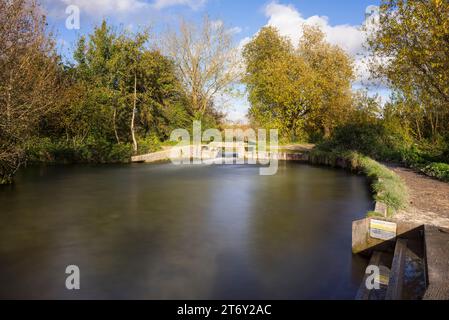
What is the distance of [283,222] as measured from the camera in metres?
7.97

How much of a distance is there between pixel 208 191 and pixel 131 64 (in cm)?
1219

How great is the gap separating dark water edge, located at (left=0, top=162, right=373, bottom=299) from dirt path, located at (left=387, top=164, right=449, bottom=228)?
1.24m

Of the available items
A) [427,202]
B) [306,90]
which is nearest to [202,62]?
[306,90]

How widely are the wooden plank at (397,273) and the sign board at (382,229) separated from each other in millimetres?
153

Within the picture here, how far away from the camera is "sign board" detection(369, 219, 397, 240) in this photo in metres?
5.38

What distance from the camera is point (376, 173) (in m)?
11.9

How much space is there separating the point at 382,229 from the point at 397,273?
1144 mm

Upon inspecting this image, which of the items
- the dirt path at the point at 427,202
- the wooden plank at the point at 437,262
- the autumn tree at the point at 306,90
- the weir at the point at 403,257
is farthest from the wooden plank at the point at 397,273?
the autumn tree at the point at 306,90

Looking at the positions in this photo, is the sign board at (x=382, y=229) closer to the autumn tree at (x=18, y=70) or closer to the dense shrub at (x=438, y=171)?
the dense shrub at (x=438, y=171)

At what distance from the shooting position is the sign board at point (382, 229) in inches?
212

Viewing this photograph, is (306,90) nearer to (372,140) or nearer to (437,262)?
(372,140)

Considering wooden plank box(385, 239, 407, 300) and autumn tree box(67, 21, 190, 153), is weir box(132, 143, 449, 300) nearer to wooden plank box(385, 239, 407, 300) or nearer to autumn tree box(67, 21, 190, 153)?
wooden plank box(385, 239, 407, 300)

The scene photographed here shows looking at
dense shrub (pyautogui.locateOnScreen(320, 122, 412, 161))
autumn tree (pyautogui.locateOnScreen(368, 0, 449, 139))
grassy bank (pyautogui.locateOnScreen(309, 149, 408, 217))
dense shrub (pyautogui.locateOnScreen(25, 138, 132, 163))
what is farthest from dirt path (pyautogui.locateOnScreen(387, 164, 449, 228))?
dense shrub (pyautogui.locateOnScreen(25, 138, 132, 163))
